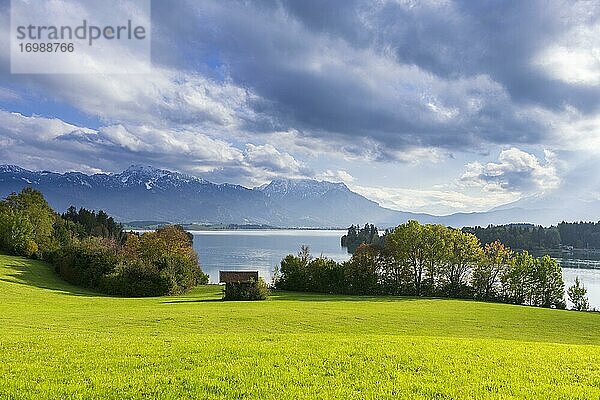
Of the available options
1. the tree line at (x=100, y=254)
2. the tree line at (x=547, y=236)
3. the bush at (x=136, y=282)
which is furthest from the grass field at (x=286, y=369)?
the tree line at (x=547, y=236)

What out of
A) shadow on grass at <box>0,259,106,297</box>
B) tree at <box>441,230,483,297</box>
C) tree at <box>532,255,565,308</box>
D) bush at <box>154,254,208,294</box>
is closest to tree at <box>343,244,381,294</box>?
tree at <box>441,230,483,297</box>

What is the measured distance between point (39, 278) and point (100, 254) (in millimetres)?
6632

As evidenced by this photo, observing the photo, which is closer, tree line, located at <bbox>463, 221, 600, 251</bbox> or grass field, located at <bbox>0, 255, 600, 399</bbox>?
grass field, located at <bbox>0, 255, 600, 399</bbox>

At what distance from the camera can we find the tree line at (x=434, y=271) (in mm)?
55438

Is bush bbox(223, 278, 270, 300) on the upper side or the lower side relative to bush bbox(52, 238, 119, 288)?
lower

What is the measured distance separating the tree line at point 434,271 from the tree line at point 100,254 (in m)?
15.6

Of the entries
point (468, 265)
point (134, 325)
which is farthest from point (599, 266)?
point (134, 325)

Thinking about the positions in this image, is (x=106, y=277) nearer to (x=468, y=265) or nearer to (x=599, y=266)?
(x=468, y=265)

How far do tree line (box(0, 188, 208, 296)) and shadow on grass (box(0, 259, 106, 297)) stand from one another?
1591 millimetres

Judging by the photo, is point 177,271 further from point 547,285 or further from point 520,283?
point 547,285

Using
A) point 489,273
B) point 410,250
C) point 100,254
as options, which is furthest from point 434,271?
point 100,254

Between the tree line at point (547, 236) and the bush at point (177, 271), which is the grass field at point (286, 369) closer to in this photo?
the bush at point (177, 271)

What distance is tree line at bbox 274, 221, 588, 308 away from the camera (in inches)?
2183

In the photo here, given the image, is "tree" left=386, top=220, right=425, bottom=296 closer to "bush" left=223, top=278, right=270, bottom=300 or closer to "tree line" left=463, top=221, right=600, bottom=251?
"bush" left=223, top=278, right=270, bottom=300
